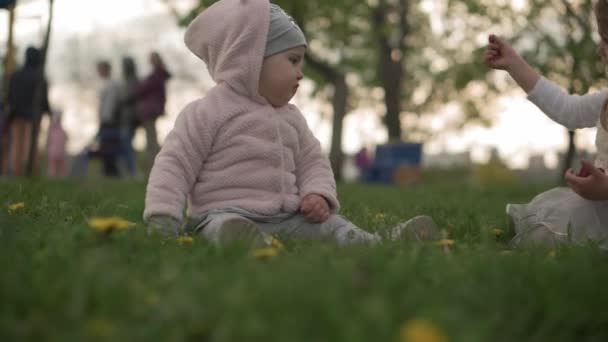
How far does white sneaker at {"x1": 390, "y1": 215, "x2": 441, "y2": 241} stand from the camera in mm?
3653

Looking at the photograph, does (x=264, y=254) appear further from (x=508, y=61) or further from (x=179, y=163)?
(x=508, y=61)

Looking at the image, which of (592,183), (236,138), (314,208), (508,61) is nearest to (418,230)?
(314,208)

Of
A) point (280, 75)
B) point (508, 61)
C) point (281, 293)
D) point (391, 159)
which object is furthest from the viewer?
point (391, 159)

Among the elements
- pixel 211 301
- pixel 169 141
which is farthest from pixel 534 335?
pixel 169 141

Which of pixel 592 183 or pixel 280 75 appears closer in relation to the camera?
pixel 592 183

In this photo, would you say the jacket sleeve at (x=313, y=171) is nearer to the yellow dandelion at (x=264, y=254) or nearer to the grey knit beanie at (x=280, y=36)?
the grey knit beanie at (x=280, y=36)

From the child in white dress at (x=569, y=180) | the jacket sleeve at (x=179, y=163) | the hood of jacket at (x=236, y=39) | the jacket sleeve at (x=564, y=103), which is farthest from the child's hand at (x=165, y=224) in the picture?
the jacket sleeve at (x=564, y=103)

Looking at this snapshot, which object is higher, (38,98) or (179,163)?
(179,163)

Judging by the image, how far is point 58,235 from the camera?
2885 millimetres

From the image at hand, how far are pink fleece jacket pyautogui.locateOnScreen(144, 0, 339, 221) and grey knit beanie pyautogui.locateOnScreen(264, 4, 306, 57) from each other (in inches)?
2.8

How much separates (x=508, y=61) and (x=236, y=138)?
1.49m

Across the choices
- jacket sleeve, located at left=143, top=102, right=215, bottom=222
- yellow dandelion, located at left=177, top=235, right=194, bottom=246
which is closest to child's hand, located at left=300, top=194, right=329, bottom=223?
jacket sleeve, located at left=143, top=102, right=215, bottom=222

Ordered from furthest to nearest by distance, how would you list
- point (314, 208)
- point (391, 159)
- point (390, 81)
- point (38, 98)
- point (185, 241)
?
point (390, 81) < point (391, 159) < point (38, 98) < point (314, 208) < point (185, 241)

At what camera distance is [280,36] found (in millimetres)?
A: 3938
